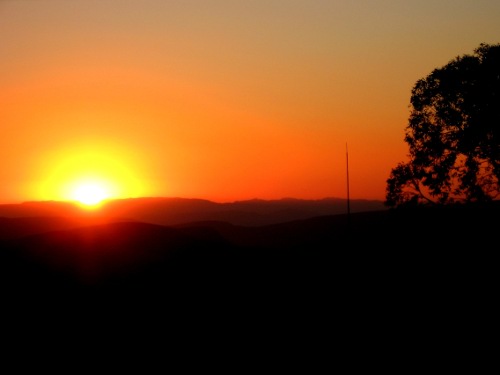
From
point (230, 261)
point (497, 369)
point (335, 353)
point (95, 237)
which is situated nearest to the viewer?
point (497, 369)

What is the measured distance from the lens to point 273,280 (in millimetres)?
32781

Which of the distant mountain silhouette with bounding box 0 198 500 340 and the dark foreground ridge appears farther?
the distant mountain silhouette with bounding box 0 198 500 340

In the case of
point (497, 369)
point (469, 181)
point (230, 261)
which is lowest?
point (497, 369)

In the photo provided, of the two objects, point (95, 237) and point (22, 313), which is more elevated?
point (95, 237)

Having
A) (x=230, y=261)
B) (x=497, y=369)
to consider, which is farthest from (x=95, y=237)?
(x=497, y=369)

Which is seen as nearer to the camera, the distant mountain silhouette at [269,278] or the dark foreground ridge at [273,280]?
the dark foreground ridge at [273,280]

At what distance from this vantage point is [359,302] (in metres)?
28.3

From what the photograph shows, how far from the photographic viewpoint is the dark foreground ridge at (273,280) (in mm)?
26625

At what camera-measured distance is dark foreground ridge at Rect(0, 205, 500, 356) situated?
26.6m

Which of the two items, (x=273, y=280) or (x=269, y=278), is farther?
(x=269, y=278)

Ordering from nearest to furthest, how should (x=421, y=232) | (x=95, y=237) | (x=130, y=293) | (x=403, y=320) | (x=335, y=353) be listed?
1. (x=335, y=353)
2. (x=403, y=320)
3. (x=130, y=293)
4. (x=421, y=232)
5. (x=95, y=237)

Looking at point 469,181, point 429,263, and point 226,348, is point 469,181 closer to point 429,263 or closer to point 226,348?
point 429,263

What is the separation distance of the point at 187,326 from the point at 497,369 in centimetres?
1358

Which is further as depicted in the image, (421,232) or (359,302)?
(421,232)
